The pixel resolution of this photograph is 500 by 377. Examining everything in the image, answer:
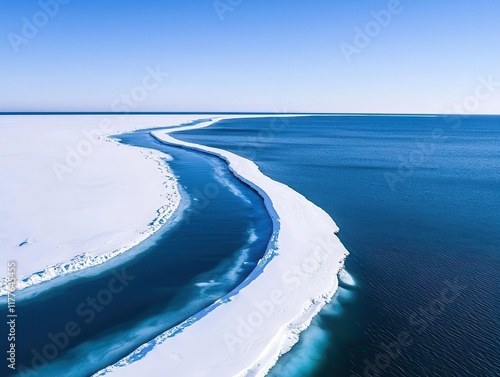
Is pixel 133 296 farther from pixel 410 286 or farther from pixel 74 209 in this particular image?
pixel 410 286

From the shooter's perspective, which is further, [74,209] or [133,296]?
[74,209]

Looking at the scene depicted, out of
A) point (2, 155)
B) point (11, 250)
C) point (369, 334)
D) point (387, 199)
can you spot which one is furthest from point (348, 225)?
point (2, 155)

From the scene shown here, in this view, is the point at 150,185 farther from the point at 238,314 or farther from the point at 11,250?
the point at 238,314

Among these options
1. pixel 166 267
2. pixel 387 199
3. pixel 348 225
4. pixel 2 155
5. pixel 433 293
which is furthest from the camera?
pixel 2 155

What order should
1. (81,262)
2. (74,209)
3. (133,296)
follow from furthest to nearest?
(74,209), (81,262), (133,296)

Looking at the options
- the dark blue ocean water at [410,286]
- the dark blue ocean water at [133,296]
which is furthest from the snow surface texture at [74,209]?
the dark blue ocean water at [410,286]

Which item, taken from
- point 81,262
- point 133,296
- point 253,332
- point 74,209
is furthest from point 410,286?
point 74,209
